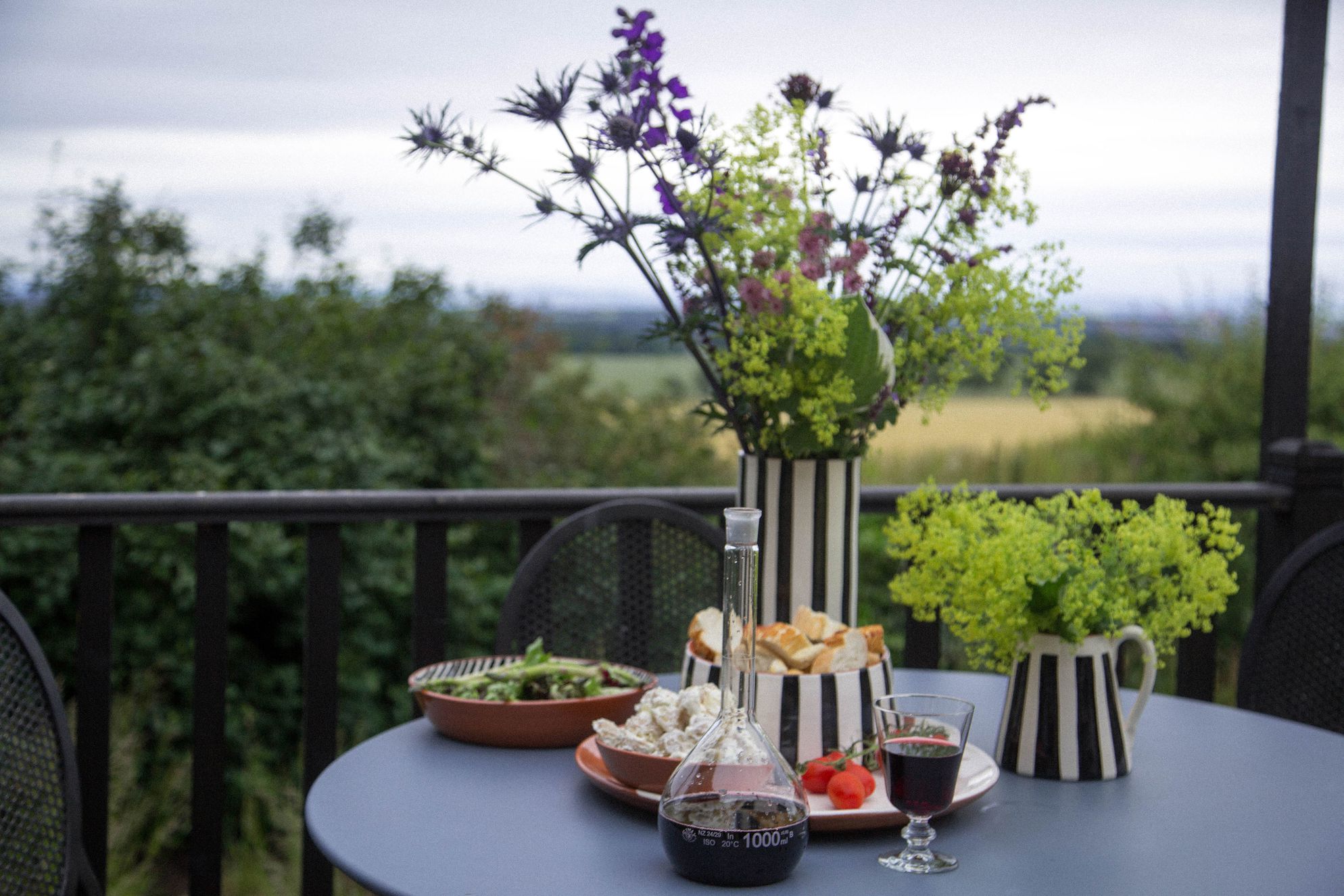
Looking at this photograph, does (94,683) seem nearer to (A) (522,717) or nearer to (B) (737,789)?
(A) (522,717)

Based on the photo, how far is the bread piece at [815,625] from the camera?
4.32ft

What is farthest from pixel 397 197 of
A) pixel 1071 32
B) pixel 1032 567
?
pixel 1032 567

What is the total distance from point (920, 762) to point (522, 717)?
50cm

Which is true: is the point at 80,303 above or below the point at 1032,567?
above

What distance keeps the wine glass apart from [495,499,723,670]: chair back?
907mm

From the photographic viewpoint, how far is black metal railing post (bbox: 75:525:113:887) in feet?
7.18

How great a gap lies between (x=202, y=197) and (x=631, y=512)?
4.46 m

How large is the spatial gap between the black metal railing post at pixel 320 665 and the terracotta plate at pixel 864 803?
1.15m

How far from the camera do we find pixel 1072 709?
1328 mm

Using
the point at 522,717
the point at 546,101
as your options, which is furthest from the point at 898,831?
the point at 546,101

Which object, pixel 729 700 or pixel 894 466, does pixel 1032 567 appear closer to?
pixel 729 700

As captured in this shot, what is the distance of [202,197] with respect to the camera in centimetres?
582

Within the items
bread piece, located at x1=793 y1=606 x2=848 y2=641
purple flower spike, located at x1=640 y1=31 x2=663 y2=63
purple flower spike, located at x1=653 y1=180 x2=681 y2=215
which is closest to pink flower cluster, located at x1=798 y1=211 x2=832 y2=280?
purple flower spike, located at x1=653 y1=180 x2=681 y2=215

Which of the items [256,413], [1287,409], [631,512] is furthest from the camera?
[256,413]
